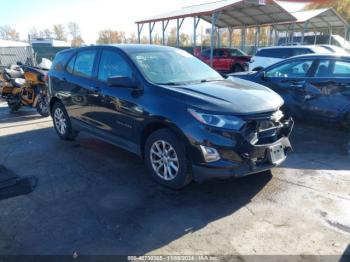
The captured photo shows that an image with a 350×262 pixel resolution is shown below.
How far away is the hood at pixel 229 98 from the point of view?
362cm

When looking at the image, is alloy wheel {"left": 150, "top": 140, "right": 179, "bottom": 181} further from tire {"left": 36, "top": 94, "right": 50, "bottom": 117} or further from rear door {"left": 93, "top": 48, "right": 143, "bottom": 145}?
tire {"left": 36, "top": 94, "right": 50, "bottom": 117}

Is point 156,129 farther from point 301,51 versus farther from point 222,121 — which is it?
point 301,51

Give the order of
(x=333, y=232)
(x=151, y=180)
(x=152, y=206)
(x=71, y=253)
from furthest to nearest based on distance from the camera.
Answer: (x=151, y=180) < (x=152, y=206) < (x=333, y=232) < (x=71, y=253)

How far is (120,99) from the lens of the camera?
14.7 feet

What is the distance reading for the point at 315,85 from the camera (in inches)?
254

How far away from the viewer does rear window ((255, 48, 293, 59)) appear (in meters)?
12.5

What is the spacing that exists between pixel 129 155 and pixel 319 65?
4218 millimetres

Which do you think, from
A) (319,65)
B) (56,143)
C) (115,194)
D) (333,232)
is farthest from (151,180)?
(319,65)

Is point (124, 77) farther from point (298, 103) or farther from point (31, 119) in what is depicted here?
point (31, 119)

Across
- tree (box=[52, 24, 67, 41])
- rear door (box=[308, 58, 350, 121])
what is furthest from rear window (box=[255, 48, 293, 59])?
tree (box=[52, 24, 67, 41])

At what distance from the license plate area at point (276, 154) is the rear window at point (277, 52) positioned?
30.9 ft

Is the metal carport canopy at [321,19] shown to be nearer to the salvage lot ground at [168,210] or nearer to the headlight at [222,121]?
the salvage lot ground at [168,210]

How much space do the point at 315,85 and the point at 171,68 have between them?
11.1 feet

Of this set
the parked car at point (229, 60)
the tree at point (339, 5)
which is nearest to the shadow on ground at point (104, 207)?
the parked car at point (229, 60)
